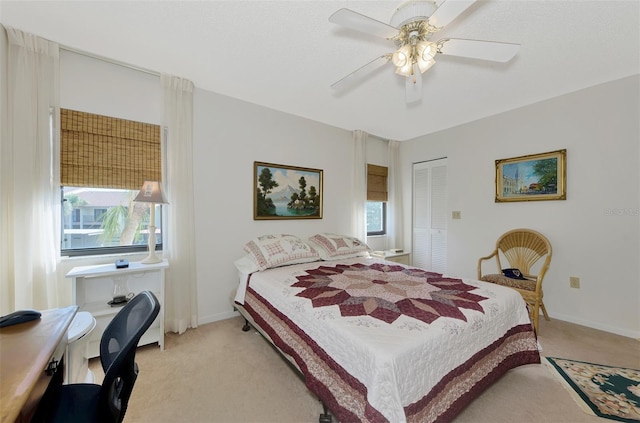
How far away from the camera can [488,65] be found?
2.25 metres

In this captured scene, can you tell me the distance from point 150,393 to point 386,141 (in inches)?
179

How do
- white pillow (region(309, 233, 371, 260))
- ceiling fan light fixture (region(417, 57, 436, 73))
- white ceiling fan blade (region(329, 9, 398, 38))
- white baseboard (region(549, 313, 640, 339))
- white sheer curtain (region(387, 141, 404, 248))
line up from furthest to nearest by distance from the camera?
white sheer curtain (region(387, 141, 404, 248))
white pillow (region(309, 233, 371, 260))
white baseboard (region(549, 313, 640, 339))
ceiling fan light fixture (region(417, 57, 436, 73))
white ceiling fan blade (region(329, 9, 398, 38))

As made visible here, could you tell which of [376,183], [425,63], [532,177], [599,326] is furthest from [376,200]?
[599,326]

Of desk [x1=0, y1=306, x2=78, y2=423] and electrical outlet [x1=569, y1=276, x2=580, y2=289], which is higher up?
desk [x1=0, y1=306, x2=78, y2=423]

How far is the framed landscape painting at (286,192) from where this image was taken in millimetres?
3139

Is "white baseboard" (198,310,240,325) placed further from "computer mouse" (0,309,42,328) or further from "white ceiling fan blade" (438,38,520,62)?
"white ceiling fan blade" (438,38,520,62)

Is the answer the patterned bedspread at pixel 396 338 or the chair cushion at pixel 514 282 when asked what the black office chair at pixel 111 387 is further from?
the chair cushion at pixel 514 282

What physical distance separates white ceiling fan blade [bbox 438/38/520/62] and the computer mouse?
258cm

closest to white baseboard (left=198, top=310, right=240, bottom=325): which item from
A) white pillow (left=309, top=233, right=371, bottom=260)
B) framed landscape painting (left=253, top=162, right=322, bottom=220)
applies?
framed landscape painting (left=253, top=162, right=322, bottom=220)

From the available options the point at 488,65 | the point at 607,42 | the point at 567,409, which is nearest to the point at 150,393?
the point at 567,409

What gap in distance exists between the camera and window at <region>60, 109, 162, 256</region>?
214 cm

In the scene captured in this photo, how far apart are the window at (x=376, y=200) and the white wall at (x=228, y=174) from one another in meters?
1.37

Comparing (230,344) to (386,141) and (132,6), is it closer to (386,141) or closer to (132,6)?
(132,6)

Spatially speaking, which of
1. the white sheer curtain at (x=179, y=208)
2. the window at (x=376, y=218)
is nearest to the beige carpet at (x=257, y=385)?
the white sheer curtain at (x=179, y=208)
